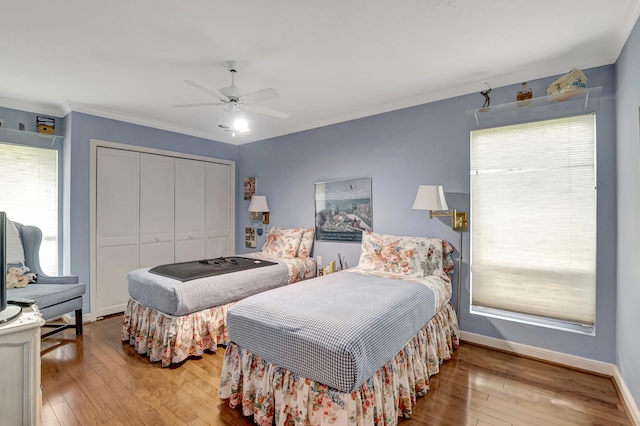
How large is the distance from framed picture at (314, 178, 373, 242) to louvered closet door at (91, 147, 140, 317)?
2.45 meters

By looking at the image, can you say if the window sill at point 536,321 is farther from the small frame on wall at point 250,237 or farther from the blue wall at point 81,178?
the blue wall at point 81,178

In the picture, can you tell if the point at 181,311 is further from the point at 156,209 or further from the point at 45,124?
the point at 45,124

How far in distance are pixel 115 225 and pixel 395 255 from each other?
347 centimetres

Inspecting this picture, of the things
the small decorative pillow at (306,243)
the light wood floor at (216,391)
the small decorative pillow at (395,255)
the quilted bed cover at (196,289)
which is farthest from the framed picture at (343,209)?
the light wood floor at (216,391)

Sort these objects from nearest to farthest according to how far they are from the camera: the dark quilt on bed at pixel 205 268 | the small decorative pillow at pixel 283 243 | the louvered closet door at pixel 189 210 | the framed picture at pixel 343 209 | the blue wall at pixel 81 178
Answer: the dark quilt on bed at pixel 205 268
the blue wall at pixel 81 178
the framed picture at pixel 343 209
the small decorative pillow at pixel 283 243
the louvered closet door at pixel 189 210

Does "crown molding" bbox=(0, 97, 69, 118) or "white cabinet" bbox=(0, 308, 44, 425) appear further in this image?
"crown molding" bbox=(0, 97, 69, 118)

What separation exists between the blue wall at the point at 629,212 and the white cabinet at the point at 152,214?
4.78 meters

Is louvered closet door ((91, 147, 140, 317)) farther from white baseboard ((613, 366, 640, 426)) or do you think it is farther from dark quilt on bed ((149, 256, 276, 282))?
white baseboard ((613, 366, 640, 426))

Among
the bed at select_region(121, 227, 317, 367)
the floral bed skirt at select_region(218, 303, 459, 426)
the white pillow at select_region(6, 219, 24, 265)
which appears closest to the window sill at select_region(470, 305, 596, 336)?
the floral bed skirt at select_region(218, 303, 459, 426)

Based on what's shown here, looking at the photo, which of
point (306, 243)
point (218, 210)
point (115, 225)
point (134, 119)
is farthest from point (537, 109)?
point (115, 225)

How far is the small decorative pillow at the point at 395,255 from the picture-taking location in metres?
2.95

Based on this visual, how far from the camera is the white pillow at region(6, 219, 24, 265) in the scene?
318cm

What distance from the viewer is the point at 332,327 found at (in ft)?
5.36

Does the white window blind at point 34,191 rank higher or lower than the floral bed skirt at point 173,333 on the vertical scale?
higher
